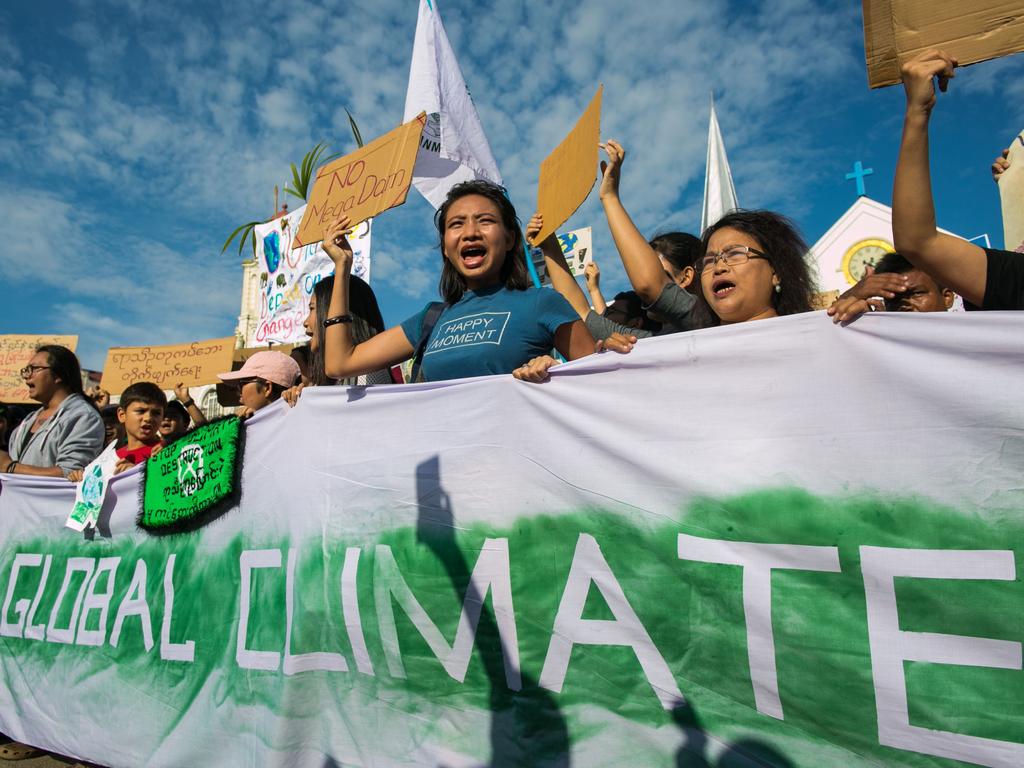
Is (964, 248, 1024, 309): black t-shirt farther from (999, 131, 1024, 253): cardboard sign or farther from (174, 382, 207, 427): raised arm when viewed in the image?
(174, 382, 207, 427): raised arm

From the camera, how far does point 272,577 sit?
2371 mm

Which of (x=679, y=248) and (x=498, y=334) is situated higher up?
(x=679, y=248)

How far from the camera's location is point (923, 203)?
1437 millimetres

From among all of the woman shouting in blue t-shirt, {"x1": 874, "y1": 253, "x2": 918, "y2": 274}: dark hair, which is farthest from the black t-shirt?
the woman shouting in blue t-shirt

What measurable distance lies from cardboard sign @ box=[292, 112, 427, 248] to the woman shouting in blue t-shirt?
7.5 inches

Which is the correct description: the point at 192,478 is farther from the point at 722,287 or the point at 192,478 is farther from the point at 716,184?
the point at 716,184

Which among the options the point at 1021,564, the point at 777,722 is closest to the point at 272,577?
the point at 777,722

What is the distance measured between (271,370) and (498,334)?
61.0 inches

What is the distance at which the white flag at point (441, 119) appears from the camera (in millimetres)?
4215

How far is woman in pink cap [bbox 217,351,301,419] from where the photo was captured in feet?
10.4

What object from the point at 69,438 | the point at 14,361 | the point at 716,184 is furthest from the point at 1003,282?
the point at 716,184

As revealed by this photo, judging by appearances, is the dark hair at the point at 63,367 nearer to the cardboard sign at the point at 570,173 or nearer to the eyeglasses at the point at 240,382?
the eyeglasses at the point at 240,382

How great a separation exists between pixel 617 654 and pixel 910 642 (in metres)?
0.66

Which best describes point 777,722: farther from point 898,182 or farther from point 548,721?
point 898,182
